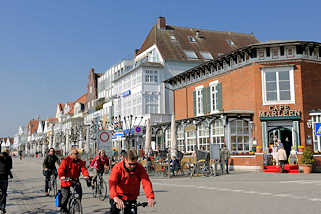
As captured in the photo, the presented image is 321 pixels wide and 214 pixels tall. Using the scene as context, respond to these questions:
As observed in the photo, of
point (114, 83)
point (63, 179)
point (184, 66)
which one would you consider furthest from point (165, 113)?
point (63, 179)

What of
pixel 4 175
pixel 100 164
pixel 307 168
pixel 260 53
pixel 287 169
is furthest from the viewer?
pixel 260 53

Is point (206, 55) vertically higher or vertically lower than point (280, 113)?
higher

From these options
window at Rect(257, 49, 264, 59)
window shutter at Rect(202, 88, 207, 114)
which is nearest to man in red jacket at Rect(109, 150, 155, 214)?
window at Rect(257, 49, 264, 59)

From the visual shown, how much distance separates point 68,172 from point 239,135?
19.4 metres

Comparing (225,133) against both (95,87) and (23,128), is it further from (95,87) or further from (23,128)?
(23,128)

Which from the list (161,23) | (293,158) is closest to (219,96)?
(293,158)

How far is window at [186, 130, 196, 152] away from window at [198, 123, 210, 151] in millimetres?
830

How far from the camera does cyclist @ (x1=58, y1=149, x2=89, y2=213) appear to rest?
8.02m

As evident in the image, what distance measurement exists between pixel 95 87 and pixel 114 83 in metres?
17.5

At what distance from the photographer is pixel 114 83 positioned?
54.1 metres

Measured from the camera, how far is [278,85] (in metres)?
26.0

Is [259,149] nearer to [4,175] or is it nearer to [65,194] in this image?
[4,175]

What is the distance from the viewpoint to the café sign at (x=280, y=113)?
25156 millimetres

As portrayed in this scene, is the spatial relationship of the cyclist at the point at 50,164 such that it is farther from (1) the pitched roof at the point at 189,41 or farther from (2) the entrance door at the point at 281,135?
(1) the pitched roof at the point at 189,41
